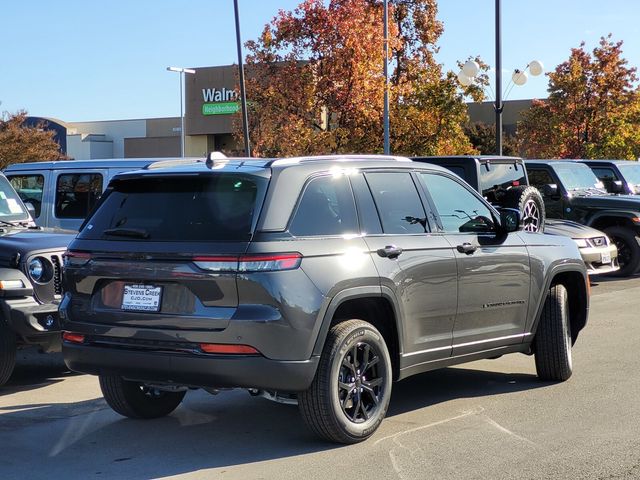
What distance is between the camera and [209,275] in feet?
17.4

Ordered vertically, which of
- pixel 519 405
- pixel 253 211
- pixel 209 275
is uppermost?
pixel 253 211

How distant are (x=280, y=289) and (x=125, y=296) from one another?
1.04 metres

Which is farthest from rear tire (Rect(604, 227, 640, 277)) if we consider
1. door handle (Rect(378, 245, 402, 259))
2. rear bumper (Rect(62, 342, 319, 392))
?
rear bumper (Rect(62, 342, 319, 392))

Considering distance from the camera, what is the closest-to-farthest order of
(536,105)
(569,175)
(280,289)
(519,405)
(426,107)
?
(280,289), (519,405), (569,175), (426,107), (536,105)

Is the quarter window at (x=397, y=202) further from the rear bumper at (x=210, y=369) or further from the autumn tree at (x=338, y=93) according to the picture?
the autumn tree at (x=338, y=93)

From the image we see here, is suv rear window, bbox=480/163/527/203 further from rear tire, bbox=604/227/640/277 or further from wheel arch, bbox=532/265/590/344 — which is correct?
rear tire, bbox=604/227/640/277

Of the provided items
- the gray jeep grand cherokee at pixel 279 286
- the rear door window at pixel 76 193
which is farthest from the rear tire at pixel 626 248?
the gray jeep grand cherokee at pixel 279 286

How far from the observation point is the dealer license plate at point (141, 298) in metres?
5.48

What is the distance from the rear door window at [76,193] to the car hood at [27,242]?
2.46 meters

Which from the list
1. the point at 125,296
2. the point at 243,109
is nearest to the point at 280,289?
the point at 125,296

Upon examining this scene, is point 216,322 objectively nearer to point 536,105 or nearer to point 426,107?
point 426,107

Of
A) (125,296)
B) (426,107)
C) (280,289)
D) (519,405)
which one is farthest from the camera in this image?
(426,107)

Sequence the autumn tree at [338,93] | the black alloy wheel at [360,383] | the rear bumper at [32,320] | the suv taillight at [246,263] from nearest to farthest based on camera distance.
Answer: the suv taillight at [246,263] → the black alloy wheel at [360,383] → the rear bumper at [32,320] → the autumn tree at [338,93]

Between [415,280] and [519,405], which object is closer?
[415,280]
